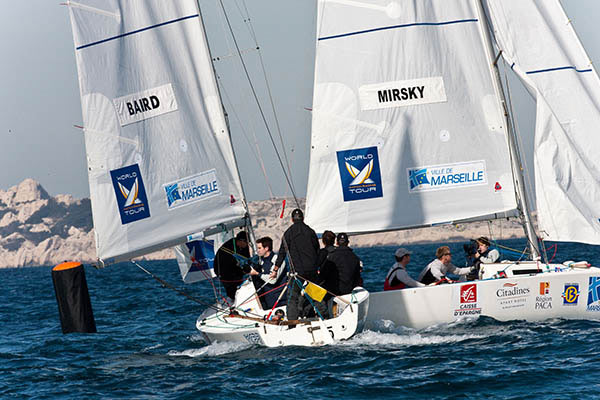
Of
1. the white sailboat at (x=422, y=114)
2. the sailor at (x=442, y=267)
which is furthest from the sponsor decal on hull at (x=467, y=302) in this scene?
the white sailboat at (x=422, y=114)

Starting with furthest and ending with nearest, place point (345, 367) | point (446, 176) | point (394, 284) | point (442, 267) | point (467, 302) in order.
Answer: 1. point (446, 176)
2. point (442, 267)
3. point (394, 284)
4. point (467, 302)
5. point (345, 367)

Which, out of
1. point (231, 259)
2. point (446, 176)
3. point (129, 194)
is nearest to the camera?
point (129, 194)

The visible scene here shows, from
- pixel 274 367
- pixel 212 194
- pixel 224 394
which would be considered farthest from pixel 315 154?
pixel 224 394

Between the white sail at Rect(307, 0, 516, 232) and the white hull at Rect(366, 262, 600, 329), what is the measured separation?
5.42ft

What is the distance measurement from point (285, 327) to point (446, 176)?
391 centimetres

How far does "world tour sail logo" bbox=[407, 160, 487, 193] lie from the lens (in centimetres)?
1252

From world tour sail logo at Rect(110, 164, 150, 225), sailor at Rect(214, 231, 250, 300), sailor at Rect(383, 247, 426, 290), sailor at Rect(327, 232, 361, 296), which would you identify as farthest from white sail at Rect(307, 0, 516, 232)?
world tour sail logo at Rect(110, 164, 150, 225)

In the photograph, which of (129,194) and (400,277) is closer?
(400,277)

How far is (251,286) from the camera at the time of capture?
11.7 m

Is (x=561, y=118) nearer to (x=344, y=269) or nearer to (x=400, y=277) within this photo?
(x=400, y=277)

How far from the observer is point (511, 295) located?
1115 centimetres

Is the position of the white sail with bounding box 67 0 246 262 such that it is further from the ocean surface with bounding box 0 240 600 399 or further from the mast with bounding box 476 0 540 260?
the mast with bounding box 476 0 540 260

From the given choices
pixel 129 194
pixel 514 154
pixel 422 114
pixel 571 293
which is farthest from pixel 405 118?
pixel 129 194

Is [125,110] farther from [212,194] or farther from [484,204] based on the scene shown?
[484,204]
